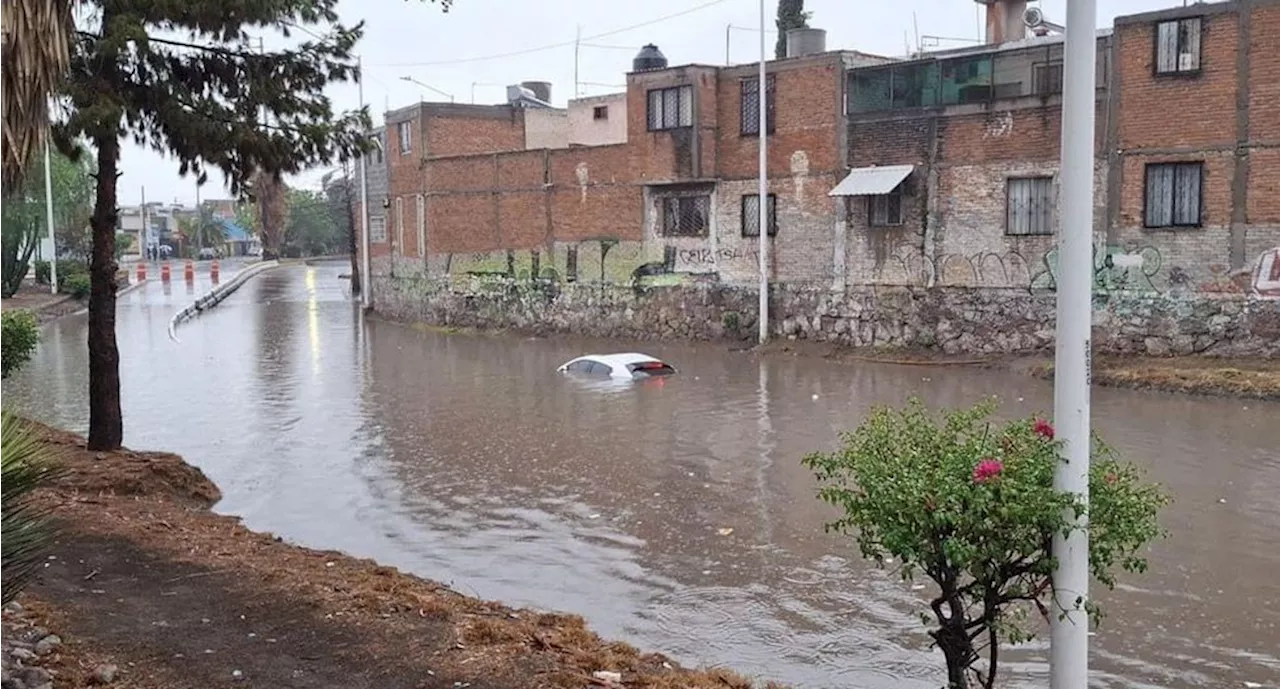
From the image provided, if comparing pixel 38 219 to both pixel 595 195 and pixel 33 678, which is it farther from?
pixel 33 678

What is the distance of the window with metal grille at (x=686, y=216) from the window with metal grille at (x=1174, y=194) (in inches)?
503

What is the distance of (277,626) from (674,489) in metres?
9.00

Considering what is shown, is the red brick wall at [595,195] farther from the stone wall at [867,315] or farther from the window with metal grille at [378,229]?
the window with metal grille at [378,229]

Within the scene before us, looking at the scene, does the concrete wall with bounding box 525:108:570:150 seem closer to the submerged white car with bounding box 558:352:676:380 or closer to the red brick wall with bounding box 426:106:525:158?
the red brick wall with bounding box 426:106:525:158

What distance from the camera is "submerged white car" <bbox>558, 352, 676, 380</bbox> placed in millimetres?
28109

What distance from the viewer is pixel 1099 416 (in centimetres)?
2222

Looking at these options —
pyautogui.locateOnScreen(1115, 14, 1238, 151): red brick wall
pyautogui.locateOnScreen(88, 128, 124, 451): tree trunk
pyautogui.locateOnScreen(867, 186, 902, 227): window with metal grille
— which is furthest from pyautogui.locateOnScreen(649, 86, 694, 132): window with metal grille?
pyautogui.locateOnScreen(88, 128, 124, 451): tree trunk

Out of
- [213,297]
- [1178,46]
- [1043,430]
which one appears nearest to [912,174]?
[1178,46]

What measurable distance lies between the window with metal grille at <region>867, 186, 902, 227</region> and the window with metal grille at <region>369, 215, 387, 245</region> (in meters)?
24.7

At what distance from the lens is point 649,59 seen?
141 ft

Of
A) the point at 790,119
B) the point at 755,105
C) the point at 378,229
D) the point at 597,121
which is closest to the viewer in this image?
the point at 790,119

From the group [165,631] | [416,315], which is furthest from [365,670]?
[416,315]

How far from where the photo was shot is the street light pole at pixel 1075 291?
217 inches

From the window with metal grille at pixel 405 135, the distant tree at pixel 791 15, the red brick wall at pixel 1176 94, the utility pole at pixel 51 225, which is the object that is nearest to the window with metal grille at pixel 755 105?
the distant tree at pixel 791 15
